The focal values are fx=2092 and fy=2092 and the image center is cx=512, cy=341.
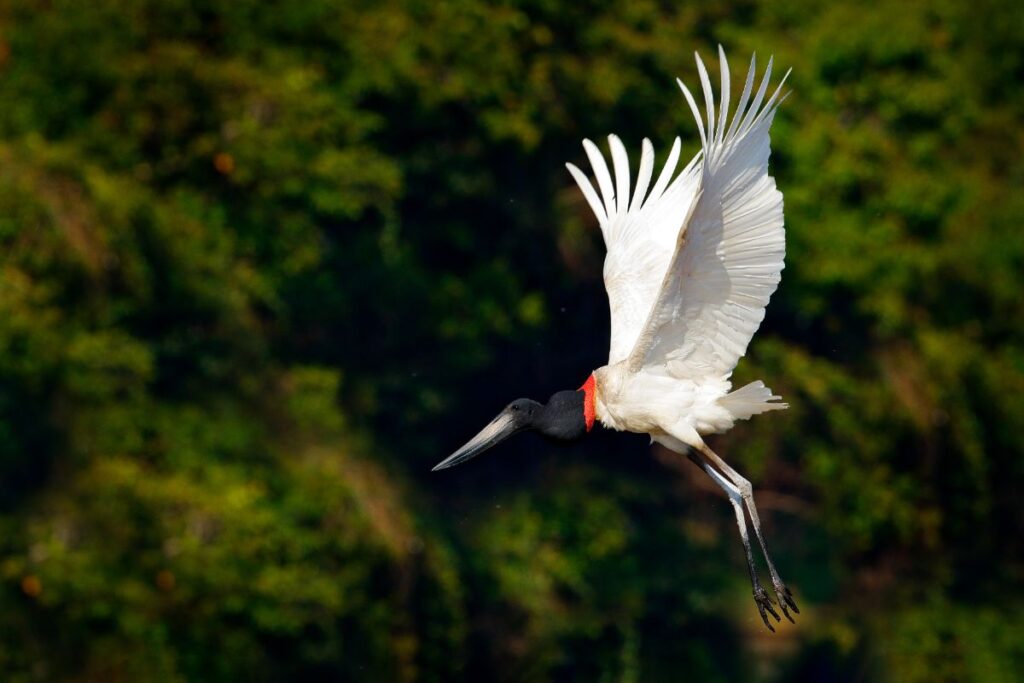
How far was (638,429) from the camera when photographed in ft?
34.2

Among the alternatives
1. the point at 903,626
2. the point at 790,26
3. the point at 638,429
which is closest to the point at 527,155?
the point at 790,26

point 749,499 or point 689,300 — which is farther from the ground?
point 689,300

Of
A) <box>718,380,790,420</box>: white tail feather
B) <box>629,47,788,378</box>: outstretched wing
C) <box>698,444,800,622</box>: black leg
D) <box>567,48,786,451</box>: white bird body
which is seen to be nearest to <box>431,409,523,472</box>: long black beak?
<box>567,48,786,451</box>: white bird body

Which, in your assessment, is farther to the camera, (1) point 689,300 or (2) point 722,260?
(1) point 689,300

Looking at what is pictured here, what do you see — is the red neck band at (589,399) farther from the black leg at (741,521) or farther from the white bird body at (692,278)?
the black leg at (741,521)

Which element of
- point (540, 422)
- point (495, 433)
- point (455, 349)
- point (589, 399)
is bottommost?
point (455, 349)

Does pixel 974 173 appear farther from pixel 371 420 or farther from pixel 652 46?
pixel 371 420

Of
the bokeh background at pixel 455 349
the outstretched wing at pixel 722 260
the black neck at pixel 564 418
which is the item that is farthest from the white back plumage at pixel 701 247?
the bokeh background at pixel 455 349

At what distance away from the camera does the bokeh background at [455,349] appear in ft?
55.1

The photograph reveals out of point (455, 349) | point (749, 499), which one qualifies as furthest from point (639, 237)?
point (455, 349)

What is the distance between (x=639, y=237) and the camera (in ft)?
35.2

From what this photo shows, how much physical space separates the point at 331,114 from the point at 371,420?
2.82m

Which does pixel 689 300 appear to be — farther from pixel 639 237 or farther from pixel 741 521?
pixel 741 521

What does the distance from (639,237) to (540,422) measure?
108 cm
